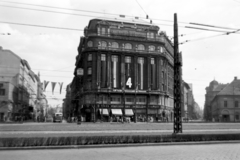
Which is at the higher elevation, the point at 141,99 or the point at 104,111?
the point at 141,99

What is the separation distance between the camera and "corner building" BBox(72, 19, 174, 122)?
74562 millimetres

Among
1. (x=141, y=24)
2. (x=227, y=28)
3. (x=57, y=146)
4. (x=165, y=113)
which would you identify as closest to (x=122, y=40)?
(x=141, y=24)

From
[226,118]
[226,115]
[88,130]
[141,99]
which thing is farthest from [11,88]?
[226,118]

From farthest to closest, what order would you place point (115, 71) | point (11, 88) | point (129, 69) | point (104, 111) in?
point (11, 88), point (129, 69), point (115, 71), point (104, 111)

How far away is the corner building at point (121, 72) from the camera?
74562 mm

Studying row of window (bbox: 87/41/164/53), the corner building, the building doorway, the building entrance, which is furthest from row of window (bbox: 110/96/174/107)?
the building entrance

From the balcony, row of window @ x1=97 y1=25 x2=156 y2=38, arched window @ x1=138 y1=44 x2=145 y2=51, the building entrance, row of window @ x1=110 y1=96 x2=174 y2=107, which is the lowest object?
the building entrance

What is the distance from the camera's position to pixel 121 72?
77750 mm

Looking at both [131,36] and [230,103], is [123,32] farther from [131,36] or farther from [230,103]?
[230,103]

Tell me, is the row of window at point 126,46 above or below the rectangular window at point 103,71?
above

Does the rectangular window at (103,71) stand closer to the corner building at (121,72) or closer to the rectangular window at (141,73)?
the corner building at (121,72)

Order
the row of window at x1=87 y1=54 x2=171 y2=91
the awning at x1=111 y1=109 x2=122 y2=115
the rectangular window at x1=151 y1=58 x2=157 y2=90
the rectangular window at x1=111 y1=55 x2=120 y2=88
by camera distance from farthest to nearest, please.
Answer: the rectangular window at x1=151 y1=58 x2=157 y2=90
the rectangular window at x1=111 y1=55 x2=120 y2=88
the row of window at x1=87 y1=54 x2=171 y2=91
the awning at x1=111 y1=109 x2=122 y2=115

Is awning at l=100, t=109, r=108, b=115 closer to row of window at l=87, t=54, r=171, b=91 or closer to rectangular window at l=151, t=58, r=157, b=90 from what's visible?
row of window at l=87, t=54, r=171, b=91

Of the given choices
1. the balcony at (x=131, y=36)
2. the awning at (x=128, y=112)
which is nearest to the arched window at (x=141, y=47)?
the balcony at (x=131, y=36)
